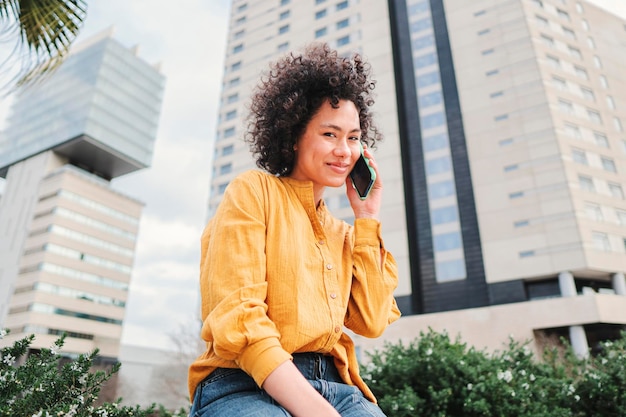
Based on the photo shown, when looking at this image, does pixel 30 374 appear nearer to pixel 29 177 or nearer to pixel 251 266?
pixel 251 266

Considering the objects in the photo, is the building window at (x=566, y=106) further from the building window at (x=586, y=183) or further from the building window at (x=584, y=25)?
the building window at (x=584, y=25)

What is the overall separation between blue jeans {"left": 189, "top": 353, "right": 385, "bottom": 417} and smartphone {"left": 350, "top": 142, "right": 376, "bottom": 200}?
0.64 metres

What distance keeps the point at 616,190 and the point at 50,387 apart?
3809 centimetres

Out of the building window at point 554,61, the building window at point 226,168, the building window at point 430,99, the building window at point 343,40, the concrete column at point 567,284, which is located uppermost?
the building window at point 343,40

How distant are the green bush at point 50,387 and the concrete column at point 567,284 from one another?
104ft

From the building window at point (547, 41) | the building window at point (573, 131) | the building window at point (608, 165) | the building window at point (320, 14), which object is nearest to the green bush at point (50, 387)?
the building window at point (573, 131)

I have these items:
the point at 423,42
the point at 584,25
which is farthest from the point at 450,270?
the point at 584,25

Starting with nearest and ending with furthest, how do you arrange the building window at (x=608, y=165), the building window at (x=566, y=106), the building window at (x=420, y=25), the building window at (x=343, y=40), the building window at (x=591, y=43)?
the building window at (x=608, y=165), the building window at (x=566, y=106), the building window at (x=591, y=43), the building window at (x=420, y=25), the building window at (x=343, y=40)

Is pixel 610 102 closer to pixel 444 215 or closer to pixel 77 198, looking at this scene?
pixel 444 215

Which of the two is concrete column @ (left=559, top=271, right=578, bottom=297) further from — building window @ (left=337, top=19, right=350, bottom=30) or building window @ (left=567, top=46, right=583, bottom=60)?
building window @ (left=337, top=19, right=350, bottom=30)

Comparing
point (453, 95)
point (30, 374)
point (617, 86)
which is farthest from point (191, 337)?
point (617, 86)

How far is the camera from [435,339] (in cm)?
563

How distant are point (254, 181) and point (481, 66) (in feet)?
129

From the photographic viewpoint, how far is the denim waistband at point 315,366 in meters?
1.29
